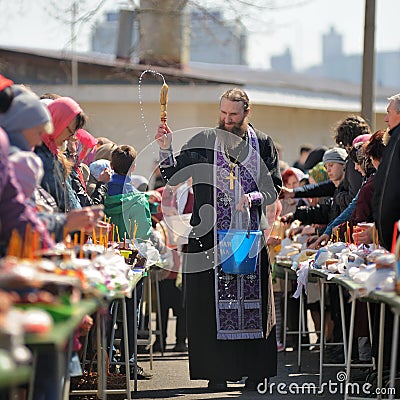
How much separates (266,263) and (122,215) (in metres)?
1.48

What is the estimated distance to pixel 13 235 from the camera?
5.61 meters

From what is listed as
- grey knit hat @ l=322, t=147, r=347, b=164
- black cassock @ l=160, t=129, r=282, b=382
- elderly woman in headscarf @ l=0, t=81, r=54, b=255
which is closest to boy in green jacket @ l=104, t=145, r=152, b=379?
black cassock @ l=160, t=129, r=282, b=382

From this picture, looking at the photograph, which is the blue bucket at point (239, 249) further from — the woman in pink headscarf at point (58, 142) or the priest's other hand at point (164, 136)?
the woman in pink headscarf at point (58, 142)

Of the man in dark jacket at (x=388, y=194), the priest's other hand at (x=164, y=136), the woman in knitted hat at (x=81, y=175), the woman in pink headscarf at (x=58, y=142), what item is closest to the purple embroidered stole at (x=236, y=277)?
the priest's other hand at (x=164, y=136)

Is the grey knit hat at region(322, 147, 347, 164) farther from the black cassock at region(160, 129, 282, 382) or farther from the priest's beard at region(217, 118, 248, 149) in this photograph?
the priest's beard at region(217, 118, 248, 149)

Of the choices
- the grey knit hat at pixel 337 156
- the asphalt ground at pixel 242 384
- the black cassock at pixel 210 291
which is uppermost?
the grey knit hat at pixel 337 156

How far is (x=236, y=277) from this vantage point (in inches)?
359

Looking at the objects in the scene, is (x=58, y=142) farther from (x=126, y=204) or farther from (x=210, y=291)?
(x=126, y=204)

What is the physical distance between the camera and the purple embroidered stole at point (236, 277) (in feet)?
29.7

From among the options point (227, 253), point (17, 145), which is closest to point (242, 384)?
point (227, 253)

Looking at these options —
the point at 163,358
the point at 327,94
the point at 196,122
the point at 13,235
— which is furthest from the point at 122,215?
the point at 327,94

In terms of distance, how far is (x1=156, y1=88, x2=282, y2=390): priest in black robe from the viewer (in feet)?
29.6

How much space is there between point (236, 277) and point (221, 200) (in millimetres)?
620

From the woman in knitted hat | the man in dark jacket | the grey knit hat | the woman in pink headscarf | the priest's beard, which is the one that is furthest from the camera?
the grey knit hat
